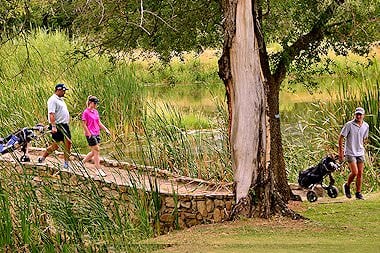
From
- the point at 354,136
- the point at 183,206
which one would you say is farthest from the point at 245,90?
the point at 354,136

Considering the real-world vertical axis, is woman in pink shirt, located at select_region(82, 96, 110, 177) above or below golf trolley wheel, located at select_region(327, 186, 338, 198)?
above

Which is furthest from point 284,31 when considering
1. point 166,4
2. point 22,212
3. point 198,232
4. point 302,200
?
point 22,212

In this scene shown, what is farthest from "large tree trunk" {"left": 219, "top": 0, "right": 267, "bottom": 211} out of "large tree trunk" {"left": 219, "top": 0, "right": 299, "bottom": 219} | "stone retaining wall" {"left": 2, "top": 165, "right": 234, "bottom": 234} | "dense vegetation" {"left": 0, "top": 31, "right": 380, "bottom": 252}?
"stone retaining wall" {"left": 2, "top": 165, "right": 234, "bottom": 234}

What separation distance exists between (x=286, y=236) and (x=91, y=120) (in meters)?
5.45

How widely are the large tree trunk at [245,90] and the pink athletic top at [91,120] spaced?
4.12 metres

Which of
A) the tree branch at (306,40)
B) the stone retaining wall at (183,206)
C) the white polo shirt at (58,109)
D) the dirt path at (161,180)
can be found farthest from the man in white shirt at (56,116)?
the tree branch at (306,40)

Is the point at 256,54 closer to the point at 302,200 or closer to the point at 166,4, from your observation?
the point at 166,4

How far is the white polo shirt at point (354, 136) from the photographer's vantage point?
38.8ft

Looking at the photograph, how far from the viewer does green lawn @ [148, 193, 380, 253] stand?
7883 mm

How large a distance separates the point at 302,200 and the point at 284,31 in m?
2.66

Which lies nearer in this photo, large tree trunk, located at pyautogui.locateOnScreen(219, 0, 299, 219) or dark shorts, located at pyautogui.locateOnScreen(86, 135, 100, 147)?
large tree trunk, located at pyautogui.locateOnScreen(219, 0, 299, 219)

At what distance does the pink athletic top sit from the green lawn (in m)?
4.07

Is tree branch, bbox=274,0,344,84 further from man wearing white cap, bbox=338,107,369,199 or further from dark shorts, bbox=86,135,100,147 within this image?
dark shorts, bbox=86,135,100,147

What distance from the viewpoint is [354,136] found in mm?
11859
